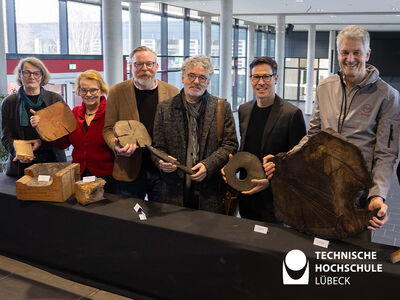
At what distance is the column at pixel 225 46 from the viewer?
11891 mm

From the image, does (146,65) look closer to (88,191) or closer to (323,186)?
(88,191)

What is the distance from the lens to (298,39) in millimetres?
26172

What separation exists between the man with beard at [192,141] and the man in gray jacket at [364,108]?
65cm

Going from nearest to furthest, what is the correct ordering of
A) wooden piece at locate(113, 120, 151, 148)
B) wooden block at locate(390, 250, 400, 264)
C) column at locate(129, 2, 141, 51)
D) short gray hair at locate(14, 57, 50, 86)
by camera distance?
wooden block at locate(390, 250, 400, 264)
wooden piece at locate(113, 120, 151, 148)
short gray hair at locate(14, 57, 50, 86)
column at locate(129, 2, 141, 51)

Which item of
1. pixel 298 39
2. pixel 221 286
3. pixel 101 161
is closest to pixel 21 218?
pixel 101 161

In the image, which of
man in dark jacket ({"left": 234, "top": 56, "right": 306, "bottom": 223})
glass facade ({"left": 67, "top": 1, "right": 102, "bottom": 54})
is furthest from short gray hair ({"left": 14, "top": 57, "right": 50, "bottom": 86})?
A: glass facade ({"left": 67, "top": 1, "right": 102, "bottom": 54})

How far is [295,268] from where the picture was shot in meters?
1.80

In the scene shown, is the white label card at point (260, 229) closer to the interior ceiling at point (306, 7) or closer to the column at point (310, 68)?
the interior ceiling at point (306, 7)

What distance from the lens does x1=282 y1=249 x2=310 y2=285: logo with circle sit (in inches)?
70.3

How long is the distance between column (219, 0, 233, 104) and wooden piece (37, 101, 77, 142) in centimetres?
984

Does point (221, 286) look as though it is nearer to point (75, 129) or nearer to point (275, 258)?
point (275, 258)

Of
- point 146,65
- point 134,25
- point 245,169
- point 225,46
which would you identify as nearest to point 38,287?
point 245,169

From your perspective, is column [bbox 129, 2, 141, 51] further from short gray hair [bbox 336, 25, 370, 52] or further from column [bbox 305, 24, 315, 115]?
column [bbox 305, 24, 315, 115]

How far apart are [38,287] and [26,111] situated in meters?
1.28
